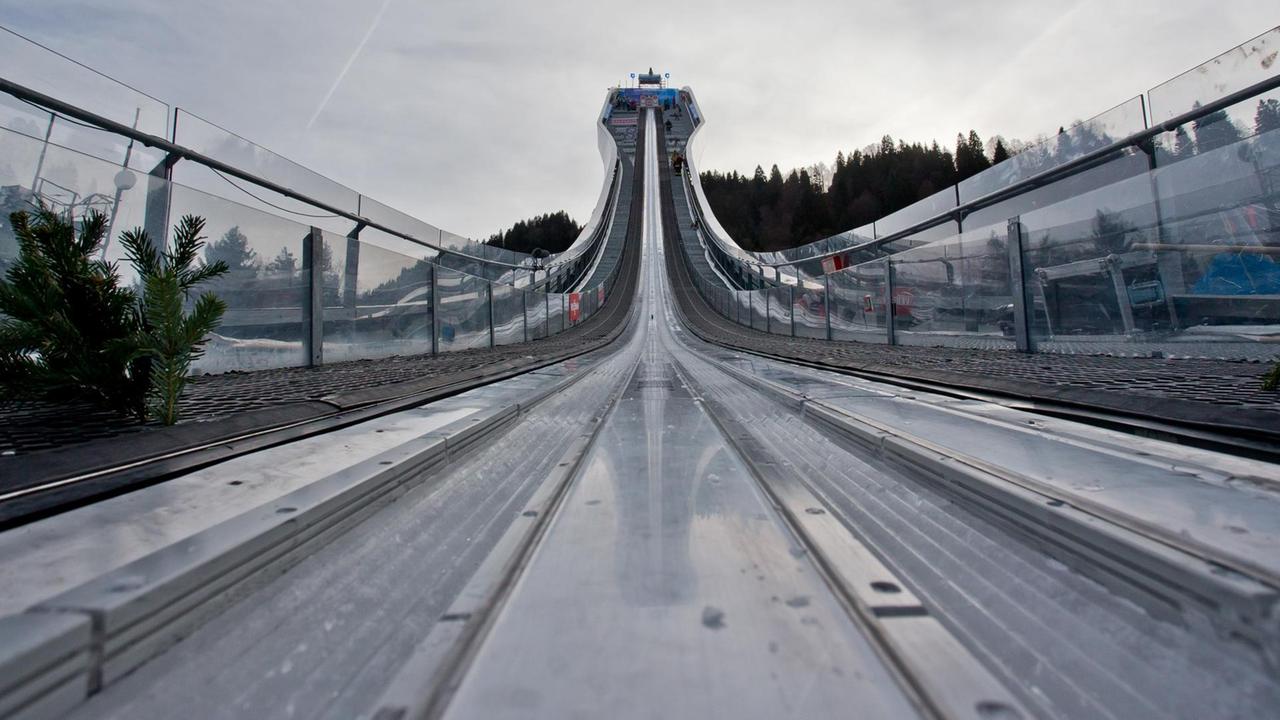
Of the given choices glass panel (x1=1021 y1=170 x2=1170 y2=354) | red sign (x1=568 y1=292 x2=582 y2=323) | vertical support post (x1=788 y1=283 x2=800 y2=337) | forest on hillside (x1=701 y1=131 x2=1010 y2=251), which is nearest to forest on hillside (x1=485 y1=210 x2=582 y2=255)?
forest on hillside (x1=701 y1=131 x2=1010 y2=251)

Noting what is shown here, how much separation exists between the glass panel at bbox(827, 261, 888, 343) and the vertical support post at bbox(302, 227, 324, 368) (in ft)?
31.9

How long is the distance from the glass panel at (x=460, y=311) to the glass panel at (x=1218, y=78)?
11223 millimetres

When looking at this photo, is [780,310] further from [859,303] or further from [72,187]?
[72,187]

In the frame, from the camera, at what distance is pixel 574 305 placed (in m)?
25.2

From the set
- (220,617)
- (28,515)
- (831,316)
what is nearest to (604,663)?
(220,617)

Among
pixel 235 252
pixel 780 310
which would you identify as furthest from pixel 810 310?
pixel 235 252

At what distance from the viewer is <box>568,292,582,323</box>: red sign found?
79.9ft

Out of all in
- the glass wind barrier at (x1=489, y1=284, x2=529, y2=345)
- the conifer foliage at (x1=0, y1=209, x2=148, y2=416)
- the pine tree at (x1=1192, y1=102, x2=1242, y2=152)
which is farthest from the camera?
the glass wind barrier at (x1=489, y1=284, x2=529, y2=345)

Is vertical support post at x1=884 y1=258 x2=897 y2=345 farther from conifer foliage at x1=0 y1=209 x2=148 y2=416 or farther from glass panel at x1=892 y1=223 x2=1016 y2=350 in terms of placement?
conifer foliage at x1=0 y1=209 x2=148 y2=416

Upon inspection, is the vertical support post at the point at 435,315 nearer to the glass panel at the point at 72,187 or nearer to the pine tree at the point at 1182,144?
the glass panel at the point at 72,187

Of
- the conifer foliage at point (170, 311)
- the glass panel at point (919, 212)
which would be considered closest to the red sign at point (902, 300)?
the glass panel at point (919, 212)

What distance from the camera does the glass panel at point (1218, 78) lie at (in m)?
5.84

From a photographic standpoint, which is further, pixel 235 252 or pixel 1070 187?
pixel 1070 187

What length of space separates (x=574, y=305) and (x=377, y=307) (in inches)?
647
